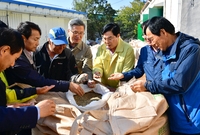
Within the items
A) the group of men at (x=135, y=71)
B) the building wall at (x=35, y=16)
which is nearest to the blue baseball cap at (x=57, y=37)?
the group of men at (x=135, y=71)

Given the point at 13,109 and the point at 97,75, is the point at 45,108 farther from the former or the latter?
the point at 97,75

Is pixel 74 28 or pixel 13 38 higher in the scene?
pixel 74 28

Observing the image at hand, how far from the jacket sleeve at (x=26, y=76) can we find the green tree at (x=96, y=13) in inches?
1167

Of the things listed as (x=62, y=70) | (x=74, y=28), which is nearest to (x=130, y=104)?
(x=62, y=70)

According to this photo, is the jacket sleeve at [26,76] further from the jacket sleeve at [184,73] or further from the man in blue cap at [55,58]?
the jacket sleeve at [184,73]

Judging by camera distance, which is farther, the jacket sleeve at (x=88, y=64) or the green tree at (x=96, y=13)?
the green tree at (x=96, y=13)

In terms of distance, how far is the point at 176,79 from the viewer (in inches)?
57.7

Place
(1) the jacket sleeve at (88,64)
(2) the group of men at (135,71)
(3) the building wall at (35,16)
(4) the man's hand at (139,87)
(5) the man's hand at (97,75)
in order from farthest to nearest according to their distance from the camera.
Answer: (3) the building wall at (35,16) → (1) the jacket sleeve at (88,64) → (5) the man's hand at (97,75) → (4) the man's hand at (139,87) → (2) the group of men at (135,71)

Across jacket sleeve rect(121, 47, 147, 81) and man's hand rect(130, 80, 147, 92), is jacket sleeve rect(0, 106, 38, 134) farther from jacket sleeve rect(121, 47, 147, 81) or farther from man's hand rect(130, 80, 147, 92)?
jacket sleeve rect(121, 47, 147, 81)

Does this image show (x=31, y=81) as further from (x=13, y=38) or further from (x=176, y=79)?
(x=176, y=79)

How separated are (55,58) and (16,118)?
3.46 ft

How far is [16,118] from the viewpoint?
1177mm

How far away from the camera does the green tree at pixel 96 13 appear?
31.2 m

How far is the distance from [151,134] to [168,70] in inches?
18.3
